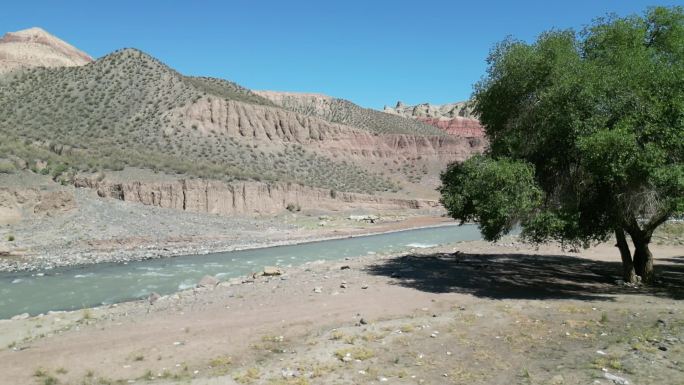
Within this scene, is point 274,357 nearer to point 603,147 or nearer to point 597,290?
point 603,147

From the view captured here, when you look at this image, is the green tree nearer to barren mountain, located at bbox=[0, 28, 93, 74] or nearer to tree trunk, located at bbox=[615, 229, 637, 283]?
tree trunk, located at bbox=[615, 229, 637, 283]

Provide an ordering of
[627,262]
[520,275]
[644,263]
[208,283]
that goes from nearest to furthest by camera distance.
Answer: [627,262], [644,263], [208,283], [520,275]

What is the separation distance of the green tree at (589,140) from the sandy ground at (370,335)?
2.34m

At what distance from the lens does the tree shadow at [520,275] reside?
52.1 ft

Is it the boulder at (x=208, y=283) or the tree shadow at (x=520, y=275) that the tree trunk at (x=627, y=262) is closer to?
the tree shadow at (x=520, y=275)

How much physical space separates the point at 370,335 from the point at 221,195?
1402 inches

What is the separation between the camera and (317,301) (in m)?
14.9

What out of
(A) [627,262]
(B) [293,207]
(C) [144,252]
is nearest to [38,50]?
(B) [293,207]

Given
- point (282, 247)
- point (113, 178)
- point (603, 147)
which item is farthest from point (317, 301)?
point (113, 178)

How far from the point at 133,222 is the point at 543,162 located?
26963 mm

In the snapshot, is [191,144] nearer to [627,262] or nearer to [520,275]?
[520,275]

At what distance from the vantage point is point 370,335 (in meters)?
11.0

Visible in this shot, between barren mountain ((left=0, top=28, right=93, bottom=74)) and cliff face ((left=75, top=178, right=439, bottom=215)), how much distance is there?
79632 mm

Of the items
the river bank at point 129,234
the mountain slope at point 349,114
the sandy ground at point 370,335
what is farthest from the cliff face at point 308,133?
the sandy ground at point 370,335
